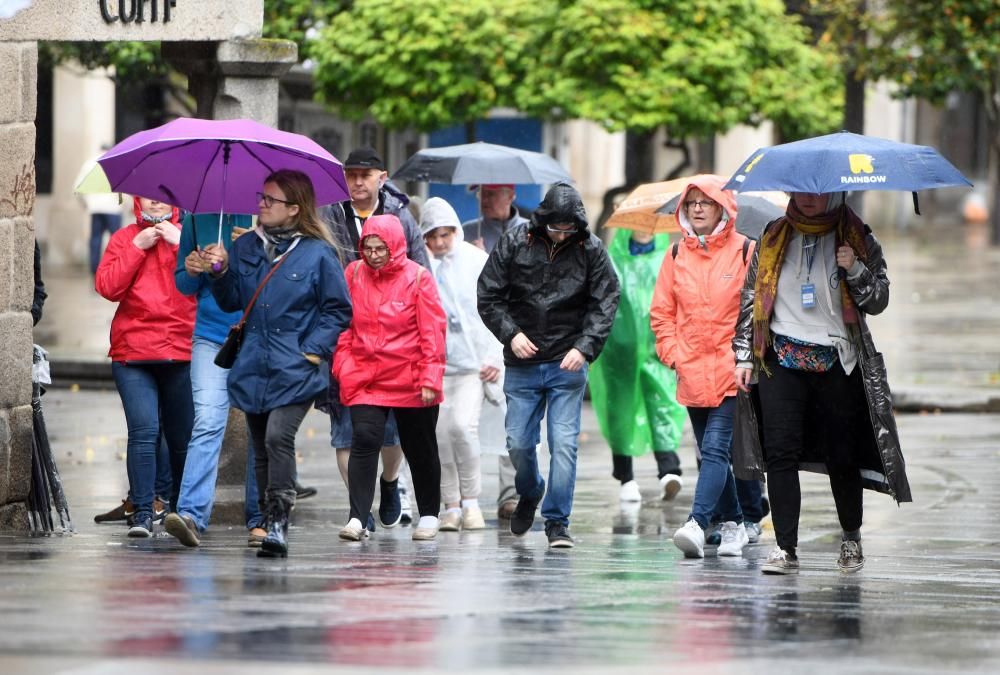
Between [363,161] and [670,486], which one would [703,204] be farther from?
[670,486]

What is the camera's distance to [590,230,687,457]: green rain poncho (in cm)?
1166

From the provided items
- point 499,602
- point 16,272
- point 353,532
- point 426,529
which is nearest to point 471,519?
point 426,529

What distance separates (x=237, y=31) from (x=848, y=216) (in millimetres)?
3342

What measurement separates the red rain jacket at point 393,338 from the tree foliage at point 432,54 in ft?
40.6

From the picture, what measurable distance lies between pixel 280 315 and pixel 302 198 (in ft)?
1.73

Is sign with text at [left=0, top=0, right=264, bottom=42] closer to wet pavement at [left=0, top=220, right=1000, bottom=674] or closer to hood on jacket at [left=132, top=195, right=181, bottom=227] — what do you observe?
hood on jacket at [left=132, top=195, right=181, bottom=227]

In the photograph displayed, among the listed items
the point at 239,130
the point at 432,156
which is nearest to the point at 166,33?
the point at 239,130

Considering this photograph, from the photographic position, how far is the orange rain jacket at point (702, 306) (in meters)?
9.07

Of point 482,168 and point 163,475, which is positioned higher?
point 482,168

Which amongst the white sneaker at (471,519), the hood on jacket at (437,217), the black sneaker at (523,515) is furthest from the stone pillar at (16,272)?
the black sneaker at (523,515)

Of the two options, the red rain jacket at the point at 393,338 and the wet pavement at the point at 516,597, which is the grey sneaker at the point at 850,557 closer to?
the wet pavement at the point at 516,597

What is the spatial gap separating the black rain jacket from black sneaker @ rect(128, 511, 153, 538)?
1811 mm

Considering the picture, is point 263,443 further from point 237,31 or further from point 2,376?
point 237,31

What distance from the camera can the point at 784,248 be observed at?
8.24 meters
